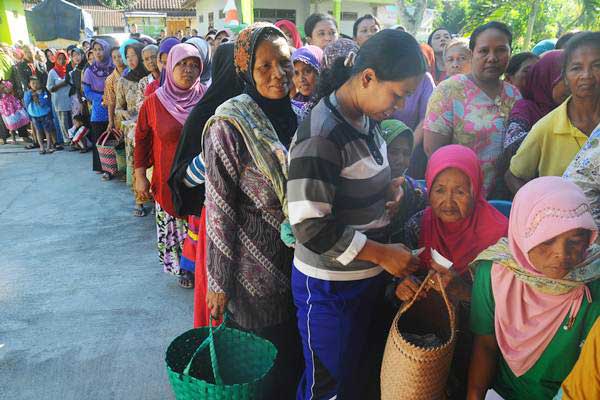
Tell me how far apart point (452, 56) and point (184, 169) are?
2.55 meters

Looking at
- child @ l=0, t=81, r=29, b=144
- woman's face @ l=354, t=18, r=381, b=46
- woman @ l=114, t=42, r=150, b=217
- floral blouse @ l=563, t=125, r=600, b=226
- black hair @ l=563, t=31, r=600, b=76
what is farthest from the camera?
child @ l=0, t=81, r=29, b=144

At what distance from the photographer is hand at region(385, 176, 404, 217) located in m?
1.66

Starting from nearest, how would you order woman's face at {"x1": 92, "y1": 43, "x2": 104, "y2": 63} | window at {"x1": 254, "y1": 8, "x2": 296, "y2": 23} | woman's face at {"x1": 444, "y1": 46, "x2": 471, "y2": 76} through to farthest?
1. woman's face at {"x1": 444, "y1": 46, "x2": 471, "y2": 76}
2. woman's face at {"x1": 92, "y1": 43, "x2": 104, "y2": 63}
3. window at {"x1": 254, "y1": 8, "x2": 296, "y2": 23}

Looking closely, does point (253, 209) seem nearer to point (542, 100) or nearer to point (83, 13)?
point (542, 100)

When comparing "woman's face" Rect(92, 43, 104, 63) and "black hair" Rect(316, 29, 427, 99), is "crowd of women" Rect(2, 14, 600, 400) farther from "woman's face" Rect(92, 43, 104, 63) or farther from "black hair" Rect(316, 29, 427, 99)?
"woman's face" Rect(92, 43, 104, 63)

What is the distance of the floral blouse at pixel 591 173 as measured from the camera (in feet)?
5.69

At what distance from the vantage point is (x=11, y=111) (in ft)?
30.2

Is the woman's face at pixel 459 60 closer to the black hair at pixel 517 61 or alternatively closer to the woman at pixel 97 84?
the black hair at pixel 517 61

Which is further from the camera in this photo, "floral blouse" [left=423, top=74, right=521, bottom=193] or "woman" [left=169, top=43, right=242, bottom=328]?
"floral blouse" [left=423, top=74, right=521, bottom=193]

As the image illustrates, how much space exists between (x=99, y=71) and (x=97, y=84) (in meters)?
0.27

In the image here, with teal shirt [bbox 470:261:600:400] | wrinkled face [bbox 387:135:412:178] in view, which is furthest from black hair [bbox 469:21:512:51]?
teal shirt [bbox 470:261:600:400]

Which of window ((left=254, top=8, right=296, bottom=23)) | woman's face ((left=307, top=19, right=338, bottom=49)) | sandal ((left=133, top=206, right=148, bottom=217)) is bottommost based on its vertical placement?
sandal ((left=133, top=206, right=148, bottom=217))

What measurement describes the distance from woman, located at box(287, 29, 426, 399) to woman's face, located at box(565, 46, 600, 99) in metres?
1.09

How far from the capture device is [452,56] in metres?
3.72
